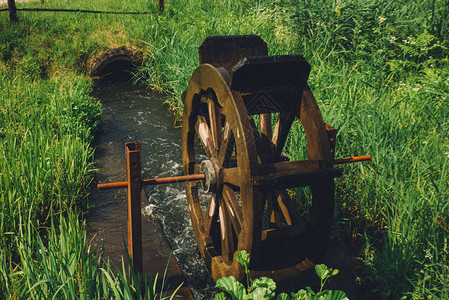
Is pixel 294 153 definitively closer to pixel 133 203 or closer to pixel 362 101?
pixel 362 101

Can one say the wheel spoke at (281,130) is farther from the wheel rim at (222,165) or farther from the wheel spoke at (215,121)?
A: the wheel spoke at (215,121)

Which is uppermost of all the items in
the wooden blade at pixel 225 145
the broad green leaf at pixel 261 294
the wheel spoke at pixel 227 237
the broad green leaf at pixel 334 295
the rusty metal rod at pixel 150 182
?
the wooden blade at pixel 225 145

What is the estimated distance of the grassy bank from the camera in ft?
8.67

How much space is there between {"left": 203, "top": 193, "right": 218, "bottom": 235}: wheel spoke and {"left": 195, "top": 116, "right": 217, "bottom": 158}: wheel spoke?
0.34 meters

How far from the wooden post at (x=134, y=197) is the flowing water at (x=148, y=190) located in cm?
15

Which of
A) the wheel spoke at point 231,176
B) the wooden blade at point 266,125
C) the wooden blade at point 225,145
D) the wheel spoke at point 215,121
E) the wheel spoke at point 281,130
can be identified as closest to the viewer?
the wheel spoke at point 231,176

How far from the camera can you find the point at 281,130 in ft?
10.0

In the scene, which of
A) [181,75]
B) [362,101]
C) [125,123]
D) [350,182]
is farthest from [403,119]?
[125,123]

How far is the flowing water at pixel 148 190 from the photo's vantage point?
349cm

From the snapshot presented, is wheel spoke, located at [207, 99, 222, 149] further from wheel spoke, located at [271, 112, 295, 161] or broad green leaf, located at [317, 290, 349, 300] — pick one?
broad green leaf, located at [317, 290, 349, 300]

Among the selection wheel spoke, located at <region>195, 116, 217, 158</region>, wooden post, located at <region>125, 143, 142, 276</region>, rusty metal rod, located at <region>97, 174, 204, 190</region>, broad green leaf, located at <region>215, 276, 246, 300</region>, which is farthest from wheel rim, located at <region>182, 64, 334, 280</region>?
wooden post, located at <region>125, 143, 142, 276</region>

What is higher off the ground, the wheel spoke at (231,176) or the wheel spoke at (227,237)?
the wheel spoke at (231,176)

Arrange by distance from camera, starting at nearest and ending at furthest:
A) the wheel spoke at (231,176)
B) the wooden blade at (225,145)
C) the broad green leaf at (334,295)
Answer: the broad green leaf at (334,295) → the wheel spoke at (231,176) → the wooden blade at (225,145)

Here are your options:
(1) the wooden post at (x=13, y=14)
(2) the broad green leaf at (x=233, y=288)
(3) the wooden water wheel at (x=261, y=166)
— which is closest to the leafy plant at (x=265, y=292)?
(2) the broad green leaf at (x=233, y=288)
